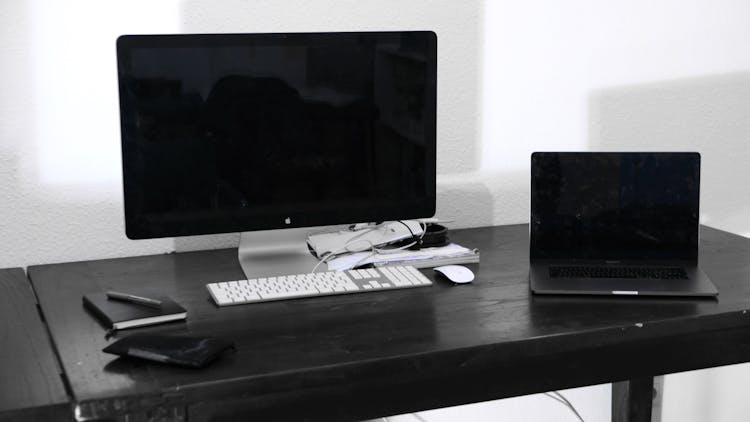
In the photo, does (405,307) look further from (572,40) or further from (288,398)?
(572,40)

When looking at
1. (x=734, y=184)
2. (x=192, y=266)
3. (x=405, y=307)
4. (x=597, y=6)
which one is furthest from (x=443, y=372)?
(x=734, y=184)

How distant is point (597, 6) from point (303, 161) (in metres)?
0.92

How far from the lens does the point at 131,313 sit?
167 centimetres

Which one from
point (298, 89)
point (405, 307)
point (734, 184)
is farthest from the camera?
point (734, 184)

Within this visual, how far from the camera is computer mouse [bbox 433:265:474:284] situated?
1.89 m

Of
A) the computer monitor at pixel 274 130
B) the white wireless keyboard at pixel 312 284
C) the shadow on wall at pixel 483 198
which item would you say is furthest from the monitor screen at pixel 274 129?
the shadow on wall at pixel 483 198

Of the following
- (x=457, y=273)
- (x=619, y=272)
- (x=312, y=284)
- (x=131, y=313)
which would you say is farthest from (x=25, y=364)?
(x=619, y=272)

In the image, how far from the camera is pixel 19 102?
78.7 inches

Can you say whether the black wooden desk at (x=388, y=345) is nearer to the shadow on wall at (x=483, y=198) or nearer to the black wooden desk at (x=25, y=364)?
the black wooden desk at (x=25, y=364)

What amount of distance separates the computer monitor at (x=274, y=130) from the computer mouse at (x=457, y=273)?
0.14 m

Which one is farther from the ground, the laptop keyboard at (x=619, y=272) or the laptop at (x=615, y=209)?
the laptop at (x=615, y=209)

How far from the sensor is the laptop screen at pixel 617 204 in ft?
6.47

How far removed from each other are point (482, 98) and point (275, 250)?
66 cm

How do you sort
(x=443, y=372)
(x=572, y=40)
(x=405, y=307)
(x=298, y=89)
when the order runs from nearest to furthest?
(x=443, y=372)
(x=405, y=307)
(x=298, y=89)
(x=572, y=40)
